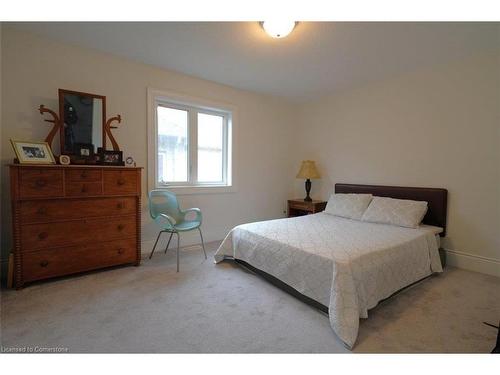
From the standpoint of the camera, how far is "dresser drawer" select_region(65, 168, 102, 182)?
2.16 m

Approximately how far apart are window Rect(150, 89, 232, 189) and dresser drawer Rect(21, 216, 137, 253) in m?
0.77

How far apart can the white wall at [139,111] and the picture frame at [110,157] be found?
1.03 feet

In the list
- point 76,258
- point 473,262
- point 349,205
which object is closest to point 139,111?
point 76,258

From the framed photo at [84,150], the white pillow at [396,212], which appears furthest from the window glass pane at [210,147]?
the white pillow at [396,212]

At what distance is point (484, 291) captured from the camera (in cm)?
214

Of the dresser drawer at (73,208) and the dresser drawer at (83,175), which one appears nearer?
the dresser drawer at (73,208)

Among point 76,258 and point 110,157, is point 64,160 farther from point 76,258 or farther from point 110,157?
point 76,258

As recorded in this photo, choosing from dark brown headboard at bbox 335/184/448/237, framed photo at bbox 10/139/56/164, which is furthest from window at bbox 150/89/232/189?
dark brown headboard at bbox 335/184/448/237

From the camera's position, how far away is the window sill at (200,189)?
3231 millimetres

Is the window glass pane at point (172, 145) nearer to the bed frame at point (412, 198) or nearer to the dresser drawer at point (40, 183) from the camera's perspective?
the dresser drawer at point (40, 183)

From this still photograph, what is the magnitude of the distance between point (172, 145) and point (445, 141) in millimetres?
3439
